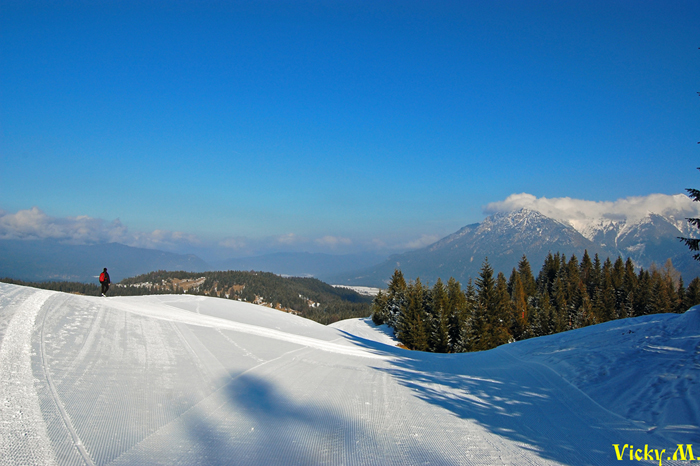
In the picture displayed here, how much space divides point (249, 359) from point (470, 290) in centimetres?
3344

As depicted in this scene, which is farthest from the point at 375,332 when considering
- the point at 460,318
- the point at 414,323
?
the point at 460,318

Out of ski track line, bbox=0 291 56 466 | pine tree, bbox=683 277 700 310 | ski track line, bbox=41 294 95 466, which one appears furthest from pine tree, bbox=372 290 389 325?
pine tree, bbox=683 277 700 310

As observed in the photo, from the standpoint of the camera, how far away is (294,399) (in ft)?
22.9

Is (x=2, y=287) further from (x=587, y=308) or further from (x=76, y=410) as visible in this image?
(x=587, y=308)

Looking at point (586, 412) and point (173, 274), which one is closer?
point (586, 412)

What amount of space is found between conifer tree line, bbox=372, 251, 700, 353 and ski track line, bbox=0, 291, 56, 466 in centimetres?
2784

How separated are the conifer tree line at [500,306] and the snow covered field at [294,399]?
2011 cm

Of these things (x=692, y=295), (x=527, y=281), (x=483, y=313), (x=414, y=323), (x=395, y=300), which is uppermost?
(x=527, y=281)

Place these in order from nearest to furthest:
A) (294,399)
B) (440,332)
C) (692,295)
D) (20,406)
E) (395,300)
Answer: (20,406) → (294,399) → (440,332) → (395,300) → (692,295)

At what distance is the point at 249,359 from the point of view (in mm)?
9367

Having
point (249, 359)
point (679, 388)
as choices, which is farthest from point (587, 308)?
point (249, 359)

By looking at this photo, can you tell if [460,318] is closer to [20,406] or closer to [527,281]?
[20,406]

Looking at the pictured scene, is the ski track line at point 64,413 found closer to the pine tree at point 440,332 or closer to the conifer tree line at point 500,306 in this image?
the pine tree at point 440,332

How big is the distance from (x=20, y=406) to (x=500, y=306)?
123ft
